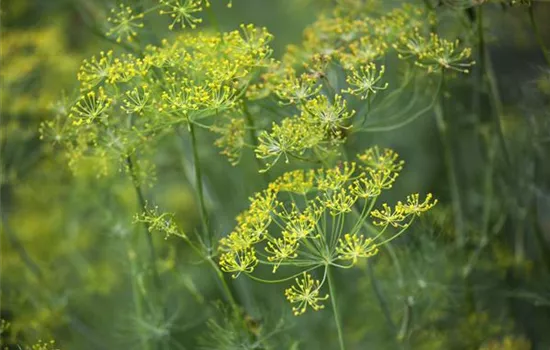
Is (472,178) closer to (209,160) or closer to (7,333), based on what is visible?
(209,160)

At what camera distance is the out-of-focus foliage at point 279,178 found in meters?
1.99

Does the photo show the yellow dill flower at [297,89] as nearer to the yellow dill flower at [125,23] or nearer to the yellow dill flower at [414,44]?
the yellow dill flower at [414,44]

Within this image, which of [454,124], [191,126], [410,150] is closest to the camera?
[191,126]

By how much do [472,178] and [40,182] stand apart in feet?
6.92

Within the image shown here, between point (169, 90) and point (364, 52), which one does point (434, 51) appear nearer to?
point (364, 52)

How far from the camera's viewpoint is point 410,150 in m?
3.78

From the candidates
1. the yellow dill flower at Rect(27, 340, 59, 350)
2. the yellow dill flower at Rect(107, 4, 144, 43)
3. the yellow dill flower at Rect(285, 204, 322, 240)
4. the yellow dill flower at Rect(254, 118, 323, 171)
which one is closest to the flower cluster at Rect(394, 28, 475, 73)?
the yellow dill flower at Rect(254, 118, 323, 171)

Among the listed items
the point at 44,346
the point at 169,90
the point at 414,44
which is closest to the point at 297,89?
the point at 169,90

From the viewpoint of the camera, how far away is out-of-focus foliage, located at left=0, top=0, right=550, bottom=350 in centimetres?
199

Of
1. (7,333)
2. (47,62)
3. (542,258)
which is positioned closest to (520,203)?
(542,258)

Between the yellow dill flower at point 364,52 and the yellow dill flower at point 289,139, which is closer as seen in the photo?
the yellow dill flower at point 289,139

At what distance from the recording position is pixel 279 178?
2.02 m

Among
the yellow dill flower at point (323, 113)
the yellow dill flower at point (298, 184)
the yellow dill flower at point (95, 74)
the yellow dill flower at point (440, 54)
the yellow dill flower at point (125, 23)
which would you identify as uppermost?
the yellow dill flower at point (125, 23)

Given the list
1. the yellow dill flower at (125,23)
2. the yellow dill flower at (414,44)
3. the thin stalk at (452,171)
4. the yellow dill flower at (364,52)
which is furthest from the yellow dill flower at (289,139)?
the thin stalk at (452,171)
